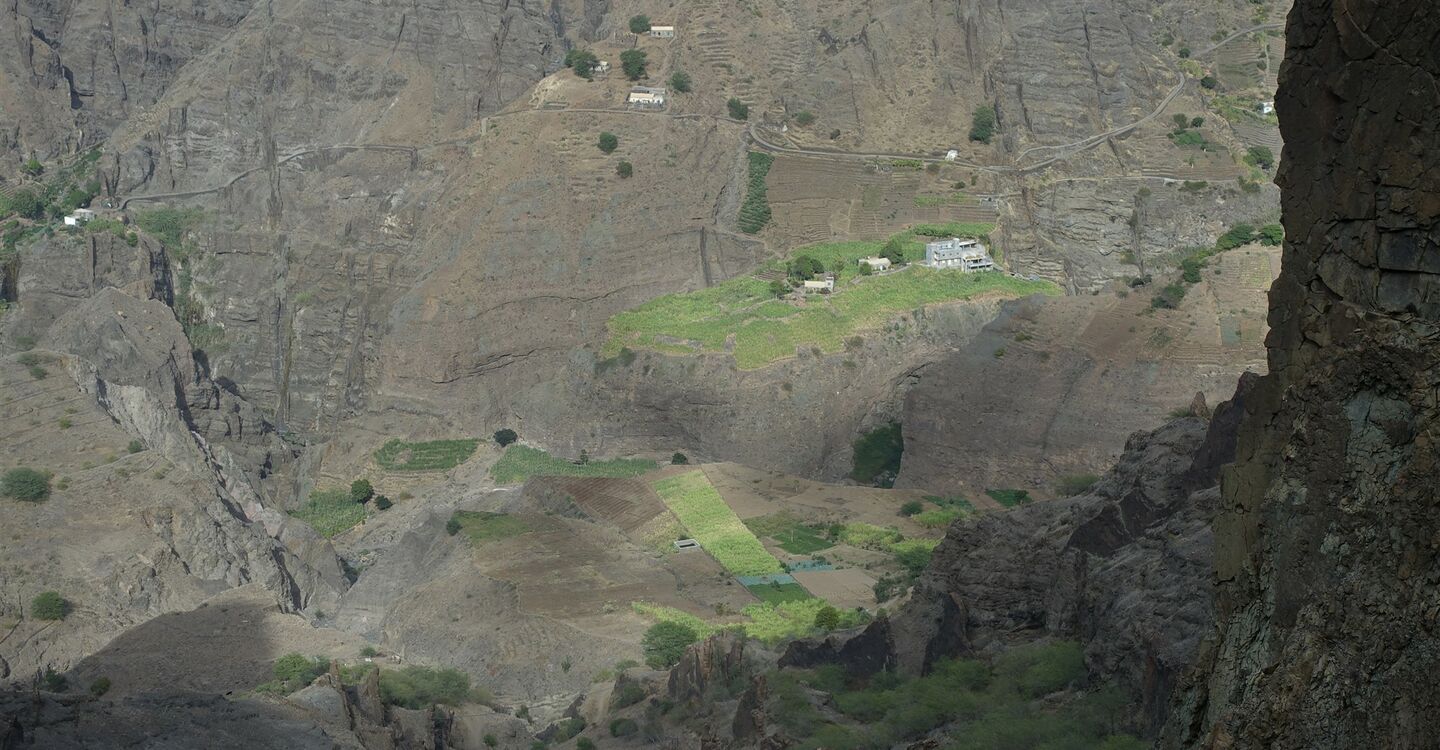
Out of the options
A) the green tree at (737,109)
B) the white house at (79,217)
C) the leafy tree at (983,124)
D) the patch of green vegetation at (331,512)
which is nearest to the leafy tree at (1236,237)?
the leafy tree at (983,124)

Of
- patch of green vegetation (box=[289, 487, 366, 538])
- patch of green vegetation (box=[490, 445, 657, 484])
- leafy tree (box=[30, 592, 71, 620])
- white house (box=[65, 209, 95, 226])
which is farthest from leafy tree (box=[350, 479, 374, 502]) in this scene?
white house (box=[65, 209, 95, 226])

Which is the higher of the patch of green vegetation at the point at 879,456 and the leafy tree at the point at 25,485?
the patch of green vegetation at the point at 879,456

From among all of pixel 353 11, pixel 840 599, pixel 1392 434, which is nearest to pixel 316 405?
pixel 353 11

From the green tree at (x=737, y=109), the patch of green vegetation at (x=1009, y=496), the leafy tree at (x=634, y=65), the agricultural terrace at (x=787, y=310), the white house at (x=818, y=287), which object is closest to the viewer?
the patch of green vegetation at (x=1009, y=496)

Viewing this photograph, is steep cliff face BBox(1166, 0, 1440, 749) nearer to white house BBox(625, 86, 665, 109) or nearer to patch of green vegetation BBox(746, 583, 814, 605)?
patch of green vegetation BBox(746, 583, 814, 605)

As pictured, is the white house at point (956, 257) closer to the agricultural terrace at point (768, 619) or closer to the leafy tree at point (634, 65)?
the leafy tree at point (634, 65)
